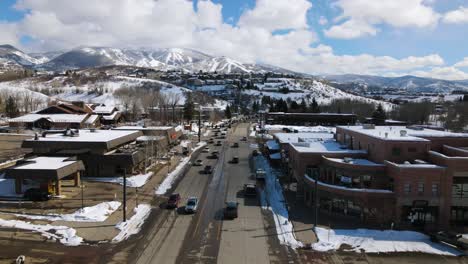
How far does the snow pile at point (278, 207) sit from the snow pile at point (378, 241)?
2.26 metres

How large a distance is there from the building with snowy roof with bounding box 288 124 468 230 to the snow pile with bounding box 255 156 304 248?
3.50 meters

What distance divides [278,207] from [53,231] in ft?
72.0

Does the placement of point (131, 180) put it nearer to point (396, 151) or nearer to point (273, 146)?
point (273, 146)

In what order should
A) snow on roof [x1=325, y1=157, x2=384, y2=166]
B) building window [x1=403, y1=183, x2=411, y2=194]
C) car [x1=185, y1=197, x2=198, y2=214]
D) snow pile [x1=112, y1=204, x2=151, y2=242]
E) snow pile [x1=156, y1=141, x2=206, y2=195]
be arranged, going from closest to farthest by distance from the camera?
snow pile [x1=112, y1=204, x2=151, y2=242] → building window [x1=403, y1=183, x2=411, y2=194] → car [x1=185, y1=197, x2=198, y2=214] → snow on roof [x1=325, y1=157, x2=384, y2=166] → snow pile [x1=156, y1=141, x2=206, y2=195]

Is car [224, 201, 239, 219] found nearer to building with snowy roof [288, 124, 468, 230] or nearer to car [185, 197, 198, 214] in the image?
car [185, 197, 198, 214]

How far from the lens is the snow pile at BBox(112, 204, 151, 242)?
31.7m

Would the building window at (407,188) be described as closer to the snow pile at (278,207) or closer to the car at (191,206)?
the snow pile at (278,207)

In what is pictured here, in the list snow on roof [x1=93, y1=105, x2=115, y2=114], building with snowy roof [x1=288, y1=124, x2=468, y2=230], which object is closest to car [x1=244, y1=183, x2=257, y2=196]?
building with snowy roof [x1=288, y1=124, x2=468, y2=230]

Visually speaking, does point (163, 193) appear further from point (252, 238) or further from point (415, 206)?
point (415, 206)

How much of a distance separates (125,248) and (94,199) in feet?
49.0

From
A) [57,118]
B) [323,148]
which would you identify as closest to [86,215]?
[323,148]

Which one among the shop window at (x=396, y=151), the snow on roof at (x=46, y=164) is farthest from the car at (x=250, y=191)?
the snow on roof at (x=46, y=164)

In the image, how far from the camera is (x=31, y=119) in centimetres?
11462

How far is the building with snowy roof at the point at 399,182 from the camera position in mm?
36094
